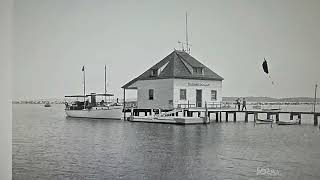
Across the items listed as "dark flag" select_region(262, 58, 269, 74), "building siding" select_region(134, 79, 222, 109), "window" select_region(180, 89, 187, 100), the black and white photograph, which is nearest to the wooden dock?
the black and white photograph

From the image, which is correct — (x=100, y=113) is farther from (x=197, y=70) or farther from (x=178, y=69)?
(x=197, y=70)

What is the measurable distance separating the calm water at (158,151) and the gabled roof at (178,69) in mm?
702

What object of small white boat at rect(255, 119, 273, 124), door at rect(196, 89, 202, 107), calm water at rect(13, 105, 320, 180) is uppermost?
door at rect(196, 89, 202, 107)

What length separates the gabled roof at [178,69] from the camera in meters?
5.23

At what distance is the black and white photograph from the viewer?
4.48 metres

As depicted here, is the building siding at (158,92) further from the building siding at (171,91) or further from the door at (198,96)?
the door at (198,96)

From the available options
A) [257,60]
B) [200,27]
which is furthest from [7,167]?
[257,60]

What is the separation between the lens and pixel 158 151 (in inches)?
221

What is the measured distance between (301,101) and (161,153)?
174cm

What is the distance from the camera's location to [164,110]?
6562 millimetres

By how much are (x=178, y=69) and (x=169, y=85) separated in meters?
0.31

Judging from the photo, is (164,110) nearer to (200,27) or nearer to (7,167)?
(200,27)

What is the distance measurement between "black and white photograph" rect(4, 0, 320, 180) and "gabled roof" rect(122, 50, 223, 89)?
17 mm

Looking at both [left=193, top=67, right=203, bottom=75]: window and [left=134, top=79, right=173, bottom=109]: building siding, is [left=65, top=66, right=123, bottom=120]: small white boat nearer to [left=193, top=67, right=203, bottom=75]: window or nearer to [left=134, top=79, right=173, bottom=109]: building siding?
[left=134, top=79, right=173, bottom=109]: building siding
